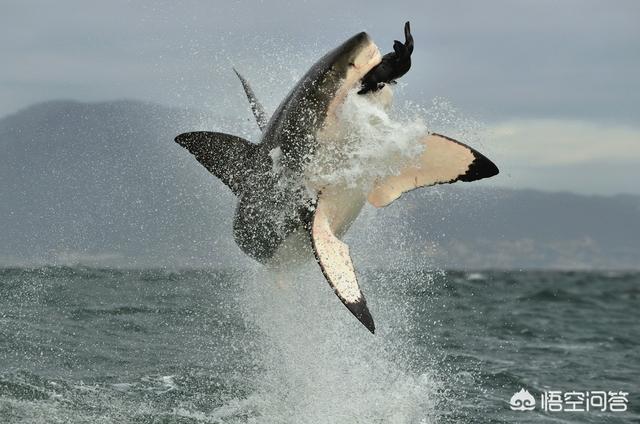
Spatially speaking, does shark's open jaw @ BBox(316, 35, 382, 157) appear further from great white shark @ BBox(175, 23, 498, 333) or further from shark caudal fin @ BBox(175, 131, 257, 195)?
shark caudal fin @ BBox(175, 131, 257, 195)

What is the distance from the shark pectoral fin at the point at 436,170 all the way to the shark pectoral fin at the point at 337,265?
84 centimetres

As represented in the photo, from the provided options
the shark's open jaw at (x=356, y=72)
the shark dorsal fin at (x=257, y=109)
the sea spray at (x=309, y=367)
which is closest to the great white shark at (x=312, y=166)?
the shark's open jaw at (x=356, y=72)

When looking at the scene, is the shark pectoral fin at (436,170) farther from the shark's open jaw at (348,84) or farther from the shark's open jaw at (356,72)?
the shark's open jaw at (356,72)

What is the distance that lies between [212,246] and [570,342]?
54.9 feet

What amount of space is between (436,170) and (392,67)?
153 cm

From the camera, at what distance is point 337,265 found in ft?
30.7

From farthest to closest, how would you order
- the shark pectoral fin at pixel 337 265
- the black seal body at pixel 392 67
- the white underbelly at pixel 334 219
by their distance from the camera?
1. the white underbelly at pixel 334 219
2. the shark pectoral fin at pixel 337 265
3. the black seal body at pixel 392 67

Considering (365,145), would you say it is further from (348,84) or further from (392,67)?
(392,67)

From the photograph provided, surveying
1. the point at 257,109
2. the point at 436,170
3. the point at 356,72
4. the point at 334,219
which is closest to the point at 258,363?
the point at 257,109

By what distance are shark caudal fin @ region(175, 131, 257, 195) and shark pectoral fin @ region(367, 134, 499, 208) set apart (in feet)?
5.14

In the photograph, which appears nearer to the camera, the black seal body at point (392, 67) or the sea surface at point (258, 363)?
the black seal body at point (392, 67)

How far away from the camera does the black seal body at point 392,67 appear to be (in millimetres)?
8945

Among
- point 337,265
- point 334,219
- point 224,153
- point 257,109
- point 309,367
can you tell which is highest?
point 257,109

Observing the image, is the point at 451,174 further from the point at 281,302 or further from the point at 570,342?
the point at 570,342
